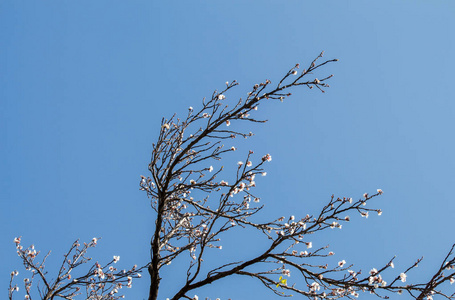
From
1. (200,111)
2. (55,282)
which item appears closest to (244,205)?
(200,111)

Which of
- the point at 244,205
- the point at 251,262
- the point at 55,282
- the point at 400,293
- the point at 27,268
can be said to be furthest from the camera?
the point at 27,268

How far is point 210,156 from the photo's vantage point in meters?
5.72

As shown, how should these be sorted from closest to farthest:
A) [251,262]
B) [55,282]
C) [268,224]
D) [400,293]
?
1. [400,293]
2. [251,262]
3. [268,224]
4. [55,282]

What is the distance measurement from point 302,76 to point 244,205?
2359 mm

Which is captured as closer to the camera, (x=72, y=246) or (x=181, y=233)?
(x=181, y=233)

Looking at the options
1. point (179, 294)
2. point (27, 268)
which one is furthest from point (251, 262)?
point (27, 268)

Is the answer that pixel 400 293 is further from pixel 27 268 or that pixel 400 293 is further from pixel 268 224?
pixel 27 268

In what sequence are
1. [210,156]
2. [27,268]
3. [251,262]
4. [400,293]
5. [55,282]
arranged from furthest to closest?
[27,268] < [55,282] < [210,156] < [251,262] < [400,293]

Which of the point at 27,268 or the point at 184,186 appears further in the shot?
the point at 27,268

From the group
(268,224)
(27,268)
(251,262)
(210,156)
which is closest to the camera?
(251,262)

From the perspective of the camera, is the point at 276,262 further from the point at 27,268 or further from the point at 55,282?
the point at 27,268

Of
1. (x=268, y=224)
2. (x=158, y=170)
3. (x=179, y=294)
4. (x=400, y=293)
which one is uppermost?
(x=158, y=170)

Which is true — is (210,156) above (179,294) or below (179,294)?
above

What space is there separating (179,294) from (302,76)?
144 inches
